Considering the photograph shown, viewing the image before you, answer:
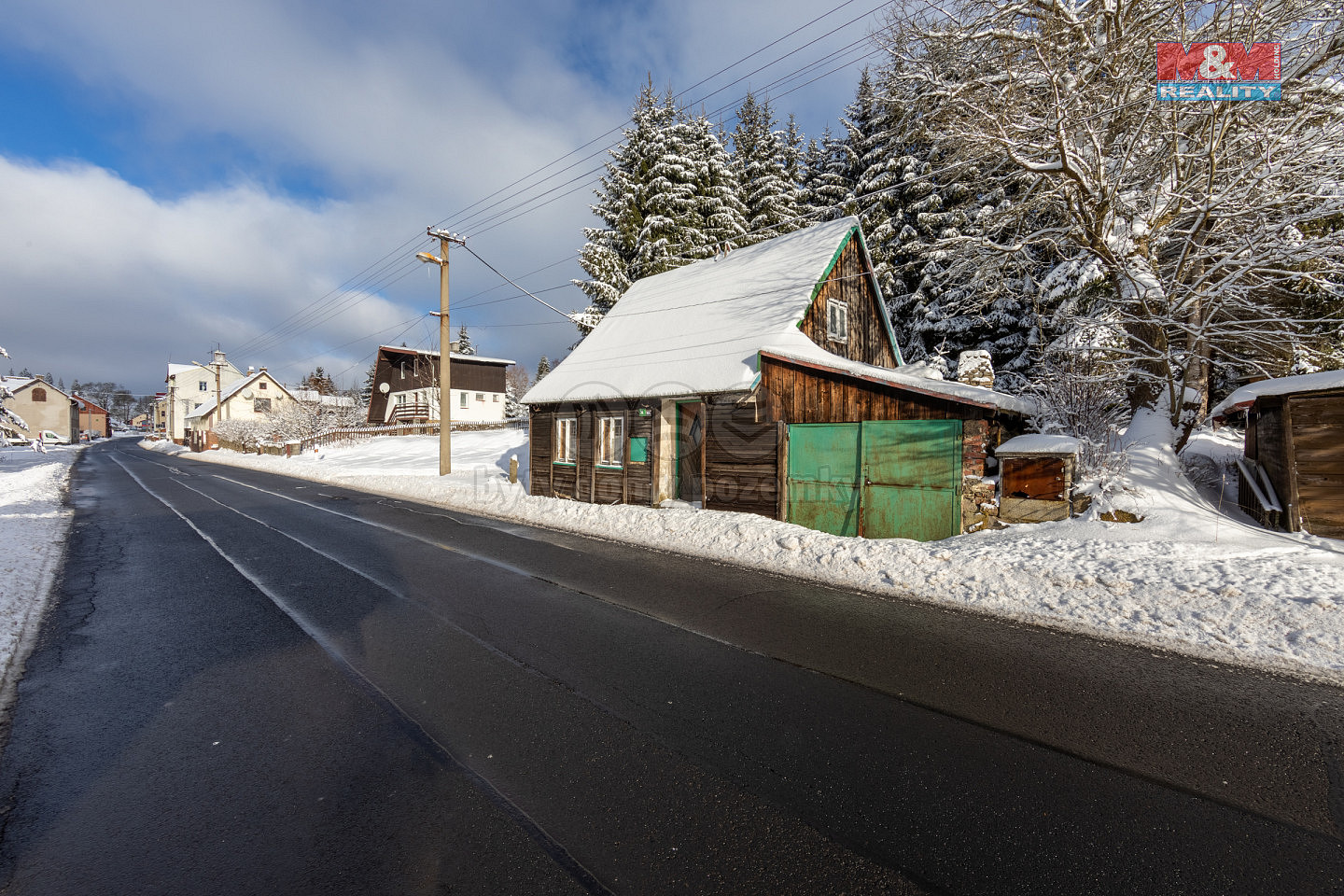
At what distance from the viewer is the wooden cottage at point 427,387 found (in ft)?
148

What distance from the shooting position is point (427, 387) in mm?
44469

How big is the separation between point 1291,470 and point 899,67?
30.6 ft

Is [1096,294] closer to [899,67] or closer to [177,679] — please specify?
[899,67]

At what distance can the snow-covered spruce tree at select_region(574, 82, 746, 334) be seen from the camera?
2800 cm

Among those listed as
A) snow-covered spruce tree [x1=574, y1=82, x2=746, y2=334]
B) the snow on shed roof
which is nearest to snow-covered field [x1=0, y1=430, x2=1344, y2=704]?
the snow on shed roof

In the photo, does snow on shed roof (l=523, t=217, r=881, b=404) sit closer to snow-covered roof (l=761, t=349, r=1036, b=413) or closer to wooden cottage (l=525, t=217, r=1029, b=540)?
wooden cottage (l=525, t=217, r=1029, b=540)

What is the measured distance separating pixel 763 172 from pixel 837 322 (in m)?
20.8

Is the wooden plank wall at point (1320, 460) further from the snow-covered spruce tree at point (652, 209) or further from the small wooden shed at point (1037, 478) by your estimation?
the snow-covered spruce tree at point (652, 209)

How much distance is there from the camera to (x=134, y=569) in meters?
8.68

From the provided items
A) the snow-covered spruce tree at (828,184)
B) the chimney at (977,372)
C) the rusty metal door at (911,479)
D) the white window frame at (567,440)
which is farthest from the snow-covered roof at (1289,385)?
the snow-covered spruce tree at (828,184)

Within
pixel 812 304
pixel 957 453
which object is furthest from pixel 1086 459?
pixel 812 304

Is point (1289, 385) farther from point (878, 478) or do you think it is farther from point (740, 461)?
point (740, 461)

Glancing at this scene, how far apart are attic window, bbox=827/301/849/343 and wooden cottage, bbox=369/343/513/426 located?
3464cm

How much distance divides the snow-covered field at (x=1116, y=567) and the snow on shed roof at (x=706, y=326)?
11.1 feet
